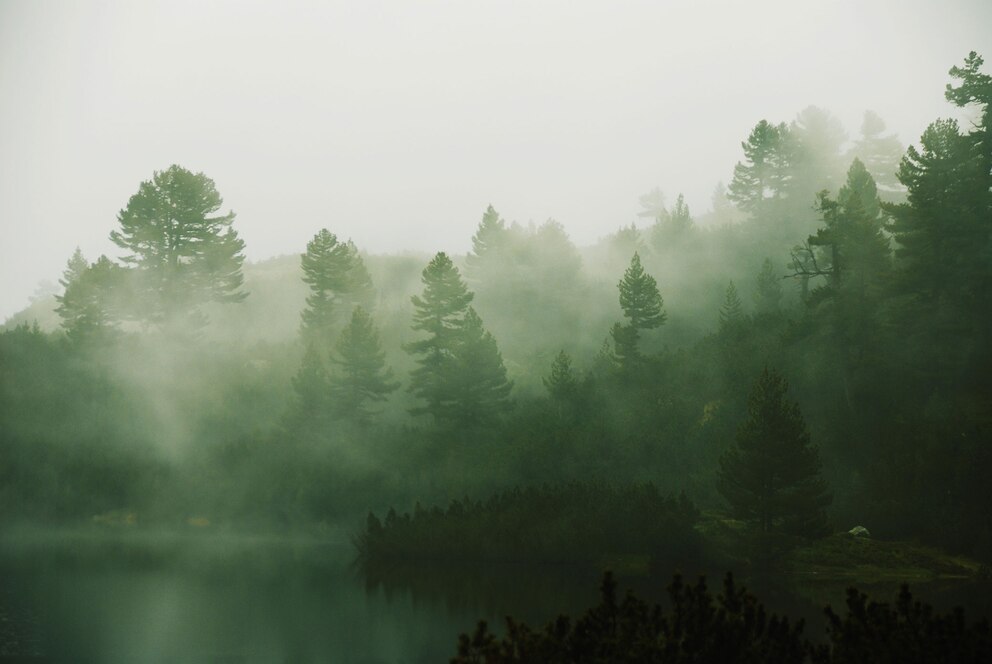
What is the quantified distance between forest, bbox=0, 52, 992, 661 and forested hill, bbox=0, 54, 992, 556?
13cm

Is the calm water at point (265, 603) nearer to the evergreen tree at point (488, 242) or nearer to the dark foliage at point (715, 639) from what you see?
the dark foliage at point (715, 639)

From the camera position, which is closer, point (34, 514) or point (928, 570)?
point (928, 570)

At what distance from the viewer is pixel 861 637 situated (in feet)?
21.8

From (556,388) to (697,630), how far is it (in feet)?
106

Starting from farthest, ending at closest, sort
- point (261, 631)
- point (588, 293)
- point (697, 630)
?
point (588, 293) < point (261, 631) < point (697, 630)

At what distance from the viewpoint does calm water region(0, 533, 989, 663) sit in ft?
41.3

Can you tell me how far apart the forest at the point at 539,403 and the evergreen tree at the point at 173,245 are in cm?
15

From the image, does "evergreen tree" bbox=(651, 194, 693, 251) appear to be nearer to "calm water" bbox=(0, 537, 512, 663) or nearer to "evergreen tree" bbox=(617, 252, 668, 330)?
"evergreen tree" bbox=(617, 252, 668, 330)

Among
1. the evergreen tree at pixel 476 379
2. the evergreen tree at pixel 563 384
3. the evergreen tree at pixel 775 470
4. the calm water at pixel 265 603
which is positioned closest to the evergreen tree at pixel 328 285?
the evergreen tree at pixel 476 379

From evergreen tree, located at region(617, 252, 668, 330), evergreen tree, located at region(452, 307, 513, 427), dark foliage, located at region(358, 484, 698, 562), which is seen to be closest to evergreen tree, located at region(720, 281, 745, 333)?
evergreen tree, located at region(617, 252, 668, 330)

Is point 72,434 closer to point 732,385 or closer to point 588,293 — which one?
point 732,385

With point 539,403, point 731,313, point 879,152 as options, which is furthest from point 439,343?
point 879,152

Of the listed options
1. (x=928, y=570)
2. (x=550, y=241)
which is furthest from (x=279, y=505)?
(x=550, y=241)

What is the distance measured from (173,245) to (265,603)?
40600 millimetres
